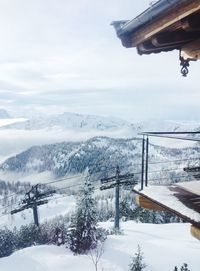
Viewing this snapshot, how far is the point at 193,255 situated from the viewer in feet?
105

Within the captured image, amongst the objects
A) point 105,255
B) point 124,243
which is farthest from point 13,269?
point 124,243

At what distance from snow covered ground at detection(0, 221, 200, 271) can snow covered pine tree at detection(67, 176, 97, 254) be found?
102 centimetres

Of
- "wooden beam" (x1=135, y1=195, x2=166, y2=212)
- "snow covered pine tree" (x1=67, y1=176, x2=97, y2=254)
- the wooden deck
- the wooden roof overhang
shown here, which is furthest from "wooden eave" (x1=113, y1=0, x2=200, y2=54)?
"snow covered pine tree" (x1=67, y1=176, x2=97, y2=254)

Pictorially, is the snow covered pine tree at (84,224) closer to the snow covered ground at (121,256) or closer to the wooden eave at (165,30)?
the snow covered ground at (121,256)

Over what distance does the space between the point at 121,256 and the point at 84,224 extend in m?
4.30

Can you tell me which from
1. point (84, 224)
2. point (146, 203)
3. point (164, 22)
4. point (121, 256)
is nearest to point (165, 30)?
point (164, 22)

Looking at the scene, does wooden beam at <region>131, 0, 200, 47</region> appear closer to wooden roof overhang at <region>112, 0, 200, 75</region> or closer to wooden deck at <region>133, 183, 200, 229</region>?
wooden roof overhang at <region>112, 0, 200, 75</region>

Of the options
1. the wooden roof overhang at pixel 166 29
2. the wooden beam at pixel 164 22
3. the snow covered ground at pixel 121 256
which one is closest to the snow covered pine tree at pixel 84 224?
the snow covered ground at pixel 121 256

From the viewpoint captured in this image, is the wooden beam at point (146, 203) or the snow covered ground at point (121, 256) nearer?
the wooden beam at point (146, 203)

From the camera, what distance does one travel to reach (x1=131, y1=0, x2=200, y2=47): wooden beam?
13.4ft

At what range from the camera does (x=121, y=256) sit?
33.1 meters

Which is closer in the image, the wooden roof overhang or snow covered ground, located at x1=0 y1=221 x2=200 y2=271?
the wooden roof overhang

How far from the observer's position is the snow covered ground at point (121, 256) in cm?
3115

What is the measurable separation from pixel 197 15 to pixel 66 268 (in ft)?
97.7
